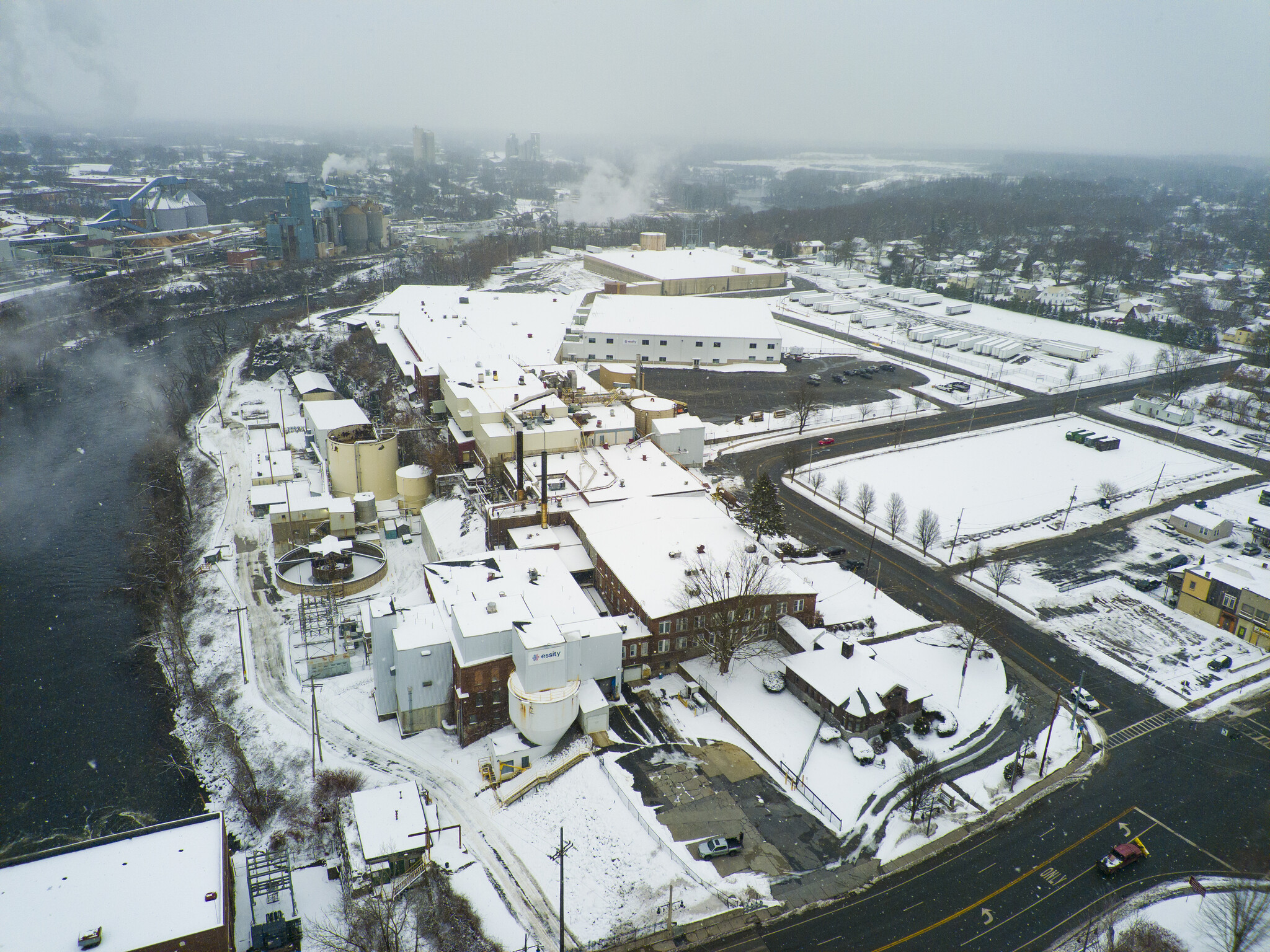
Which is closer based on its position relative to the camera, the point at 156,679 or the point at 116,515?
the point at 156,679

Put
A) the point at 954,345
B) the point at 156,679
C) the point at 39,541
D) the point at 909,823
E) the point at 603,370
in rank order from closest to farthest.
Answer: the point at 909,823
the point at 156,679
the point at 39,541
the point at 603,370
the point at 954,345

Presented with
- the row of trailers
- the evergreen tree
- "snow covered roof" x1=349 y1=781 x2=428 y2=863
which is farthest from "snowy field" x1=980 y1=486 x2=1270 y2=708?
the row of trailers

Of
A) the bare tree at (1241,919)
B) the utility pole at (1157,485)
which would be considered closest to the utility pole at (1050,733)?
the bare tree at (1241,919)

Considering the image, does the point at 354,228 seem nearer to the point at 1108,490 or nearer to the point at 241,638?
the point at 241,638

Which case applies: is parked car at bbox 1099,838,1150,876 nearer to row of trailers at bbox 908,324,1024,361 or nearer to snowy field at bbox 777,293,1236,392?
snowy field at bbox 777,293,1236,392

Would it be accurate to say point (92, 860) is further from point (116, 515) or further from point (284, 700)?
point (116, 515)

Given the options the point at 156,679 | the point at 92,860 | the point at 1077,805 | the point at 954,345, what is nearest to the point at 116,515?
the point at 156,679

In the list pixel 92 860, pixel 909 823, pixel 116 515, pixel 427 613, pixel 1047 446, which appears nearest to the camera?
pixel 92 860
